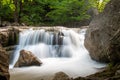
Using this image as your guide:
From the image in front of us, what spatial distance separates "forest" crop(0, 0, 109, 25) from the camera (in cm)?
2188

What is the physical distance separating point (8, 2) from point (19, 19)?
7.56ft

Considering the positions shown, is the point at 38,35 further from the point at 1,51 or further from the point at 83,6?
the point at 1,51

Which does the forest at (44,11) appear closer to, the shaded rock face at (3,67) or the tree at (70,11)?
the tree at (70,11)

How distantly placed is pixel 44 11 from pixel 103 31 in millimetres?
16074

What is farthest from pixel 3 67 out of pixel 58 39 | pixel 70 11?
pixel 70 11

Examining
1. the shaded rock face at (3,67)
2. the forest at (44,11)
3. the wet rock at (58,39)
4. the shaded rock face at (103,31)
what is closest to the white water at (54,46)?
the wet rock at (58,39)

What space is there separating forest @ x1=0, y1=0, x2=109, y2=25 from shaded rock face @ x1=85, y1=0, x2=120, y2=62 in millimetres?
10150

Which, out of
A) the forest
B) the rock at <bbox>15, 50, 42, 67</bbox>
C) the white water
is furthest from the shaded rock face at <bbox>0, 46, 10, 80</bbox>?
the forest

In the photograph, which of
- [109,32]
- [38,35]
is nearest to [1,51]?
[109,32]

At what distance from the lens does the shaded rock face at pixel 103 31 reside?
9.59 metres

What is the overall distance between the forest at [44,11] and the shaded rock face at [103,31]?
1015 cm

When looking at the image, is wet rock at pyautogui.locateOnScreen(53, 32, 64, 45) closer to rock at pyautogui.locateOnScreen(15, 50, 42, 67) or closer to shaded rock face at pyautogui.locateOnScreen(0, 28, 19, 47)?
shaded rock face at pyautogui.locateOnScreen(0, 28, 19, 47)

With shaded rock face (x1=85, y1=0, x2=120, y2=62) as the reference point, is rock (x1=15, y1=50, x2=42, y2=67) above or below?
below

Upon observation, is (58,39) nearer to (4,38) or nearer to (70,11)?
(4,38)
